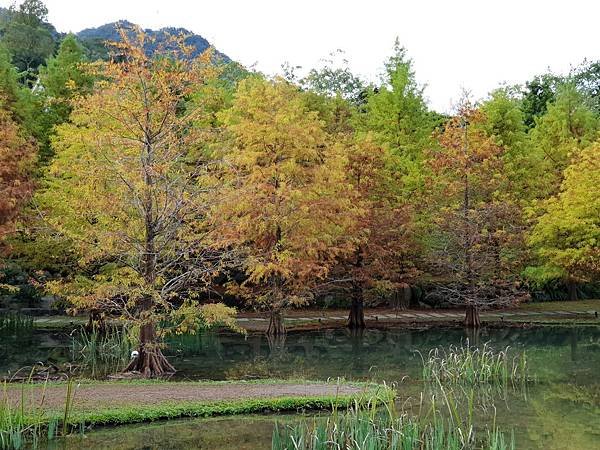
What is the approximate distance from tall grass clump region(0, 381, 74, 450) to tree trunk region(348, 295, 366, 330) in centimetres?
1724

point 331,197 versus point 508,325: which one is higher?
point 331,197

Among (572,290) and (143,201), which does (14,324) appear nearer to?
(143,201)

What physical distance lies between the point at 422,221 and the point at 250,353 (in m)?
11.0

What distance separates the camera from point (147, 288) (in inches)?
611

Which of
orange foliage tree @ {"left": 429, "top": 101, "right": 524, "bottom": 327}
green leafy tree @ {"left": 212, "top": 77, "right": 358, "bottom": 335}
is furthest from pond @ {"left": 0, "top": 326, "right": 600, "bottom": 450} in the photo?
green leafy tree @ {"left": 212, "top": 77, "right": 358, "bottom": 335}

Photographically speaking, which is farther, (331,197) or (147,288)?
(331,197)

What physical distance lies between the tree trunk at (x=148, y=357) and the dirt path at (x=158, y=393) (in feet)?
5.78

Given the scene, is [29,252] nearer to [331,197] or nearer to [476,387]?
[331,197]

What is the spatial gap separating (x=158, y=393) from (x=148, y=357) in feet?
10.8

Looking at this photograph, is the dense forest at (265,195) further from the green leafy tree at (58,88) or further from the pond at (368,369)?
the pond at (368,369)

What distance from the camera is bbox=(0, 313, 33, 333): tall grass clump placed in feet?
79.5

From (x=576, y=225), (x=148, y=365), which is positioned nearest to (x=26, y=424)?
(x=148, y=365)

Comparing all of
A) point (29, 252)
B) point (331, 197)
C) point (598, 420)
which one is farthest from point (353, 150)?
point (598, 420)

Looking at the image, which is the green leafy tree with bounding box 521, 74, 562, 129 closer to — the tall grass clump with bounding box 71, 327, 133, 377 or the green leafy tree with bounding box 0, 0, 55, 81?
the tall grass clump with bounding box 71, 327, 133, 377
